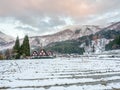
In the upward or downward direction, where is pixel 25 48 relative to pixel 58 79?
upward

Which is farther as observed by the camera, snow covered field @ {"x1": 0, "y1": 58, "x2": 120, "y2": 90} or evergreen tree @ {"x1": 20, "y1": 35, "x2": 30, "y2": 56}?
evergreen tree @ {"x1": 20, "y1": 35, "x2": 30, "y2": 56}

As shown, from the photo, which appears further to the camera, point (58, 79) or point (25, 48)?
point (25, 48)

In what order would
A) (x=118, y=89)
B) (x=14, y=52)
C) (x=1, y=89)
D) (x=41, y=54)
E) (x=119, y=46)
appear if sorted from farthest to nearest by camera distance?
(x=119, y=46) → (x=41, y=54) → (x=14, y=52) → (x=118, y=89) → (x=1, y=89)

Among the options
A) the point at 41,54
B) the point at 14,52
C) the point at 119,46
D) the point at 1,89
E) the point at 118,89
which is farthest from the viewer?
the point at 119,46

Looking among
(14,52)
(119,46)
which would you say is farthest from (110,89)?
(119,46)

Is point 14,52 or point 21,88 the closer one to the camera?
point 21,88

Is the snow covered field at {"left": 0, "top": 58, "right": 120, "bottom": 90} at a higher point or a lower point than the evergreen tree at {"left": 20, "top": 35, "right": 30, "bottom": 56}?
lower

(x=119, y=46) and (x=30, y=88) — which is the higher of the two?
(x=119, y=46)

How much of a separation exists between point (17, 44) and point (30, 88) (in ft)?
235

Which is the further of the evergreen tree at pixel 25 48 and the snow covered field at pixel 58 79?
the evergreen tree at pixel 25 48

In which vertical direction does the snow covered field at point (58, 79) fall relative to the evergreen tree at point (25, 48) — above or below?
below

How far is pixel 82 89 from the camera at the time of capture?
15.5 m

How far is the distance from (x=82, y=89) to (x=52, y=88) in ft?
7.06

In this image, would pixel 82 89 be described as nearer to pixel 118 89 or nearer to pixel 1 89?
pixel 118 89
